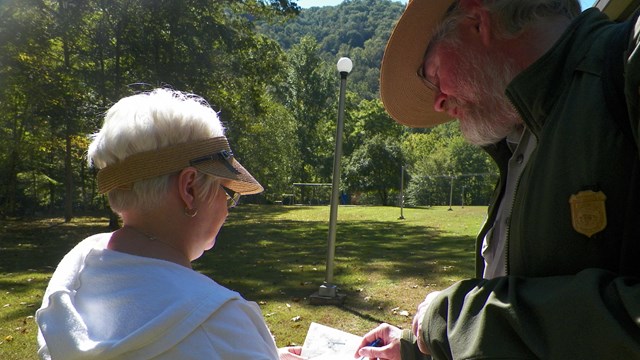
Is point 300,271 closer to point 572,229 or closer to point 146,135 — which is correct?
point 146,135

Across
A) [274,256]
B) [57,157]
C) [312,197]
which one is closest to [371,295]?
[274,256]

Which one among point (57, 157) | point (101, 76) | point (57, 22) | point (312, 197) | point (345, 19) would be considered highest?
point (345, 19)

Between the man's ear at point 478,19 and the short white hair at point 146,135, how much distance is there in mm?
866

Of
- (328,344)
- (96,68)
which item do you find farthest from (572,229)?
(96,68)

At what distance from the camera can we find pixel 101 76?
647 inches

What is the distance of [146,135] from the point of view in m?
1.55

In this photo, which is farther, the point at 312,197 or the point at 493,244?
the point at 312,197

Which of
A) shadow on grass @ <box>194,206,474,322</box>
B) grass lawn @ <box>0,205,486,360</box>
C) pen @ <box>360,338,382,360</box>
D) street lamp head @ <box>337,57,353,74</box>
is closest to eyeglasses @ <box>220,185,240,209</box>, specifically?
A: pen @ <box>360,338,382,360</box>

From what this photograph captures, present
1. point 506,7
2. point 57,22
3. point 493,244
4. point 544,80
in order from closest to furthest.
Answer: point 544,80 < point 506,7 < point 493,244 < point 57,22

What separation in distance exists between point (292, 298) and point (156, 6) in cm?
1192

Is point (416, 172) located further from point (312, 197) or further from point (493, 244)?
point (493, 244)

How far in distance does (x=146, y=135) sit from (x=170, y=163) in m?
0.10

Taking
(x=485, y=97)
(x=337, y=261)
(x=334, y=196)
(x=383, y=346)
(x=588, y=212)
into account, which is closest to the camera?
(x=588, y=212)

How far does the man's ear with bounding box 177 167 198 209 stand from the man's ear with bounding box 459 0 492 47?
0.95 m
